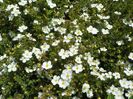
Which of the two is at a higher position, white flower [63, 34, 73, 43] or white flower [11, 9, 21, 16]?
white flower [11, 9, 21, 16]

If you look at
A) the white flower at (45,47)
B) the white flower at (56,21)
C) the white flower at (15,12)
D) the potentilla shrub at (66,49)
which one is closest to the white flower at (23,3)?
the potentilla shrub at (66,49)

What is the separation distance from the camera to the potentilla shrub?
A: 418 cm

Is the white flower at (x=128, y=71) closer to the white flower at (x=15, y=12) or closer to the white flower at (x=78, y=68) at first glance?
the white flower at (x=78, y=68)

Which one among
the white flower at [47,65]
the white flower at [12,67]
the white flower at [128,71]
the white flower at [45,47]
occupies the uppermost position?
the white flower at [45,47]

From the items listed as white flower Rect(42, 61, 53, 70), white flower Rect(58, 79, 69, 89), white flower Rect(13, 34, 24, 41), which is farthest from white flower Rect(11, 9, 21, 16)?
white flower Rect(58, 79, 69, 89)

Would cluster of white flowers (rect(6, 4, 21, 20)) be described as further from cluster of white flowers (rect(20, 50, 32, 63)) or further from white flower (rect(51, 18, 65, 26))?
cluster of white flowers (rect(20, 50, 32, 63))

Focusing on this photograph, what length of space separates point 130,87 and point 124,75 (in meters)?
0.17

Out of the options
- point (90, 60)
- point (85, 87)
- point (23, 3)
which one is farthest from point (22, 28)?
point (85, 87)

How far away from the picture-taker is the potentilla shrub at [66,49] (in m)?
4.18

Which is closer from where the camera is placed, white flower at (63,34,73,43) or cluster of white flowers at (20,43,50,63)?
cluster of white flowers at (20,43,50,63)

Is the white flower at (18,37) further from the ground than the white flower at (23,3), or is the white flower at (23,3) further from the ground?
the white flower at (23,3)

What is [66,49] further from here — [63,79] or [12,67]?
[12,67]

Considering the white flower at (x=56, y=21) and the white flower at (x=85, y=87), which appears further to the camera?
the white flower at (x=56, y=21)

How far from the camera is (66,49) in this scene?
14.5 feet
